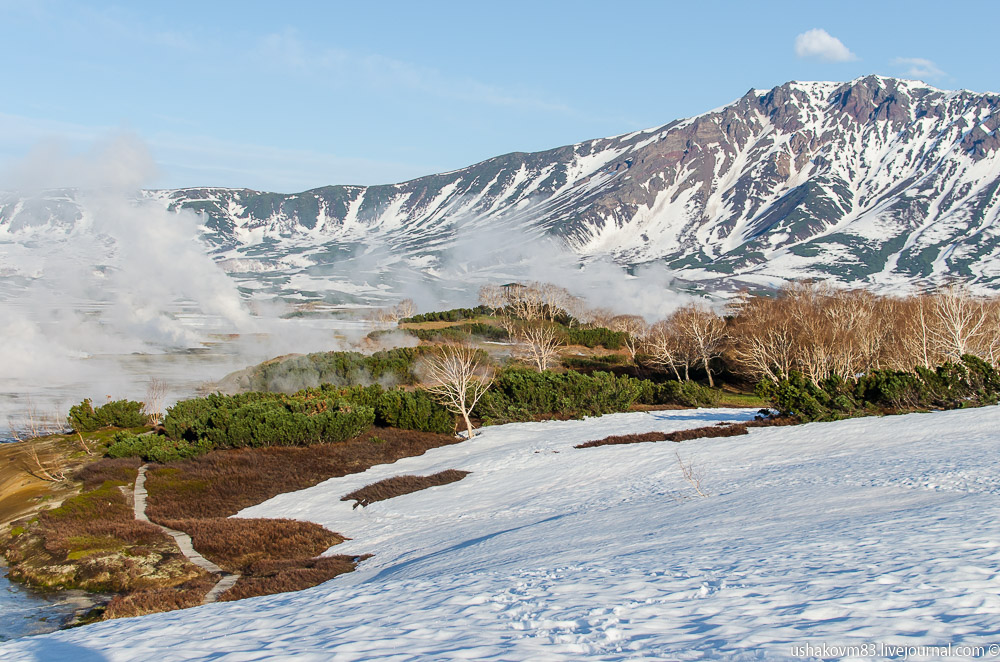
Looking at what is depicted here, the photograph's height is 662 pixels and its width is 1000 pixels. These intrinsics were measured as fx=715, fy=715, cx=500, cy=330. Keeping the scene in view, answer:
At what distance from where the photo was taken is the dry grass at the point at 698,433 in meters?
22.3

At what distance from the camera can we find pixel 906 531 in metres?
7.80

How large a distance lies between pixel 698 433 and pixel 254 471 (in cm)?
1426

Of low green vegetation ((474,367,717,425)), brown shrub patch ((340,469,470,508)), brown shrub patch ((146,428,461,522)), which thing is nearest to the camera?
brown shrub patch ((340,469,470,508))

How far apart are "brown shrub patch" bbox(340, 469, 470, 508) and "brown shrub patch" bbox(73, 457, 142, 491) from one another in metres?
8.34

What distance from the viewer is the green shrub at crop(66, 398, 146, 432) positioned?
101 ft

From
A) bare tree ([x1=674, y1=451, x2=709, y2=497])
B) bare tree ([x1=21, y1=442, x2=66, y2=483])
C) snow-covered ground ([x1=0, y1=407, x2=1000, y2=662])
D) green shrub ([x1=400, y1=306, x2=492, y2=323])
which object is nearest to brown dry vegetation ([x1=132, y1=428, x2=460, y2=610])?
snow-covered ground ([x1=0, y1=407, x2=1000, y2=662])

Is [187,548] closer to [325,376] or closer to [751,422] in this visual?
[751,422]

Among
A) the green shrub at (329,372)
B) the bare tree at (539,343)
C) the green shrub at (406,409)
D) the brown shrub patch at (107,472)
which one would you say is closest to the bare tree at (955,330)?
the bare tree at (539,343)

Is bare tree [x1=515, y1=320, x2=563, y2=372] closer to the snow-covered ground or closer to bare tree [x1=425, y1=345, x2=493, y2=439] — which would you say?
bare tree [x1=425, y1=345, x2=493, y2=439]

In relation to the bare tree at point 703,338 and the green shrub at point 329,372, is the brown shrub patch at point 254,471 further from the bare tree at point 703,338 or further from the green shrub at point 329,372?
the bare tree at point 703,338

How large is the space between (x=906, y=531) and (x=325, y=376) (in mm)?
37953

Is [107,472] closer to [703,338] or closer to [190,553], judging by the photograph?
[190,553]

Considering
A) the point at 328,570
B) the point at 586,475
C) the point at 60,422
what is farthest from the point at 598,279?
the point at 328,570

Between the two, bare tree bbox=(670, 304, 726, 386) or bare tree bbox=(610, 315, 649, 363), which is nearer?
bare tree bbox=(670, 304, 726, 386)
